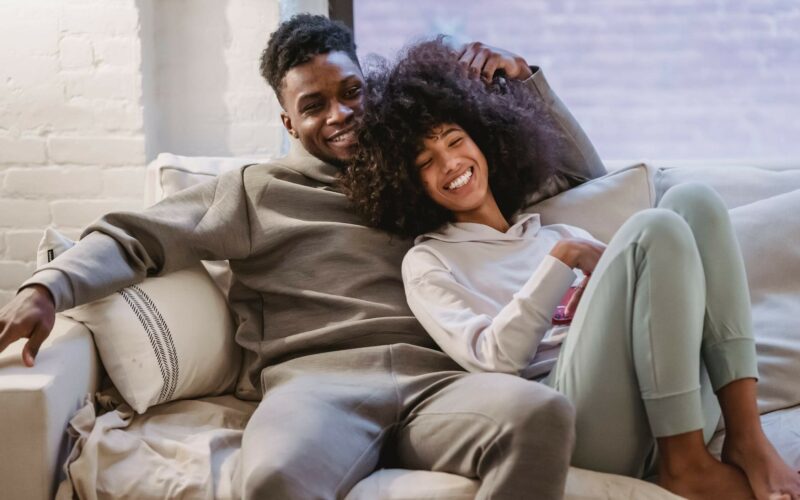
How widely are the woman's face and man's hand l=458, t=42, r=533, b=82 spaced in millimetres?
222

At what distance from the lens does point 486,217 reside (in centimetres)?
176

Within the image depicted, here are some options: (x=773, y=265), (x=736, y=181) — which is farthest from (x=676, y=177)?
(x=773, y=265)

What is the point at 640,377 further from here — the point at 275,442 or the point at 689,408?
the point at 275,442

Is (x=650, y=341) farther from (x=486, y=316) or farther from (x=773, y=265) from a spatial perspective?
(x=773, y=265)

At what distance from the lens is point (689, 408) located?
1326 mm

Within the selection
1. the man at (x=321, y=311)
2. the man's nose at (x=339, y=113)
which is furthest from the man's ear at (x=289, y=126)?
the man's nose at (x=339, y=113)

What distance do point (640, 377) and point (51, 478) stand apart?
0.88m

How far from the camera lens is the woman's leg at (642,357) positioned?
1.33 meters

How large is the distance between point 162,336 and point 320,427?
45 cm

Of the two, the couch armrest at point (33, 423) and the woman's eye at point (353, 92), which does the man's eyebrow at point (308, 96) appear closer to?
the woman's eye at point (353, 92)

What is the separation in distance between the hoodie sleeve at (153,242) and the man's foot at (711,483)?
0.90m

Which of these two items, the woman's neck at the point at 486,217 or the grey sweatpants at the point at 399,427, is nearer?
the grey sweatpants at the point at 399,427

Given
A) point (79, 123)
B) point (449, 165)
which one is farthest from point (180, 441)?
point (79, 123)

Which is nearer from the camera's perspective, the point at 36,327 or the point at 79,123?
the point at 36,327
